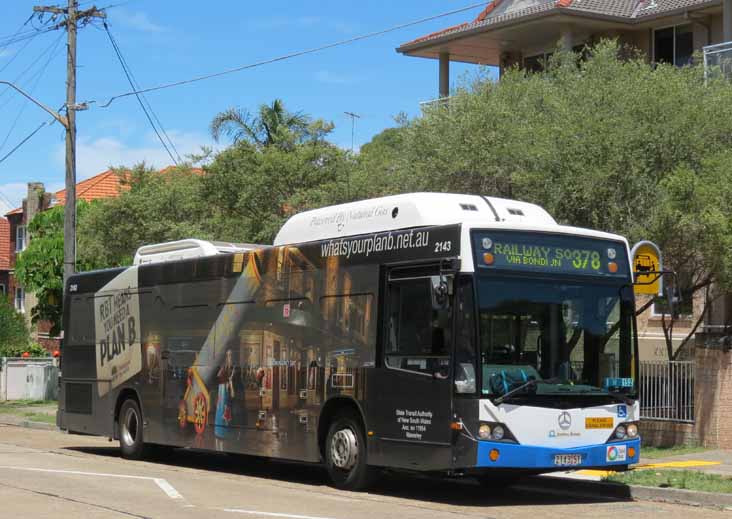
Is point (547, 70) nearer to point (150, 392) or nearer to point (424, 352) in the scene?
point (150, 392)

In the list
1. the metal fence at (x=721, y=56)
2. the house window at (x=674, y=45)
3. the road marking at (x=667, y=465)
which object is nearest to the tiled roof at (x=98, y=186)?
the house window at (x=674, y=45)

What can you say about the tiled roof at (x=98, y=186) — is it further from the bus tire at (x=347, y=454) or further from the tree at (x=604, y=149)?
the bus tire at (x=347, y=454)

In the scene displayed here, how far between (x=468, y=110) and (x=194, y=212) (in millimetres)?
12868

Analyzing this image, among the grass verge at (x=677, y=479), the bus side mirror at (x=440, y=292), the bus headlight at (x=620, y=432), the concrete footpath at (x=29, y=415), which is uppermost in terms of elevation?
the bus side mirror at (x=440, y=292)

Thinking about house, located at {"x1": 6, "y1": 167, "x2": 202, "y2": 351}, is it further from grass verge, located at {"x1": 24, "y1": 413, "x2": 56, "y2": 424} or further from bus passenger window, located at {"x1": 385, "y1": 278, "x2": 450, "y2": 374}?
bus passenger window, located at {"x1": 385, "y1": 278, "x2": 450, "y2": 374}

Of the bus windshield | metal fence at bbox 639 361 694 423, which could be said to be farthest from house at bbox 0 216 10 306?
the bus windshield

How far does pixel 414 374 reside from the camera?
1257 centimetres

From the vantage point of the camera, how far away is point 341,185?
29000mm

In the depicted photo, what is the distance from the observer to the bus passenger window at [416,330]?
1221 cm

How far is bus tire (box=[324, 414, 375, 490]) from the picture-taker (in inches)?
526

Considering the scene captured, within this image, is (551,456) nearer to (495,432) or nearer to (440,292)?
(495,432)

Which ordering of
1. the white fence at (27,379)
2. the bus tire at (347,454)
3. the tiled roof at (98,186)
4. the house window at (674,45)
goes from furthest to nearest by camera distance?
the tiled roof at (98,186) → the white fence at (27,379) → the house window at (674,45) → the bus tire at (347,454)

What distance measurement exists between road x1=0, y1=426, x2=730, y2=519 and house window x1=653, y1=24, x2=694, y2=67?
19.9m

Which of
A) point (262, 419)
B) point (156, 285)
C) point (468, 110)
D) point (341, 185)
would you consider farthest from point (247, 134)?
point (262, 419)
